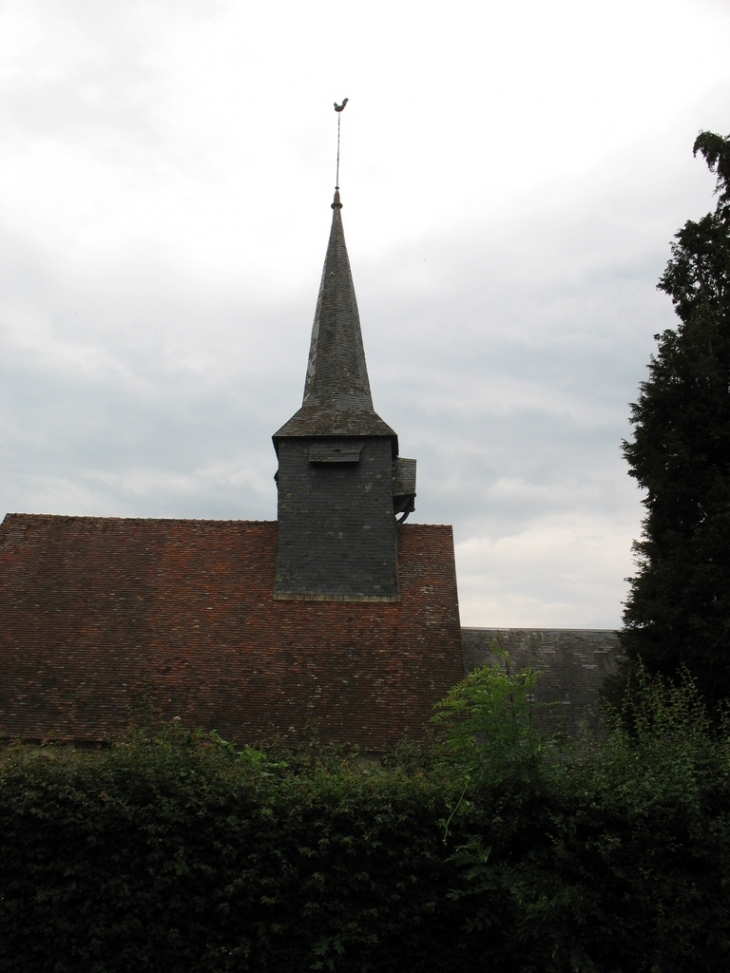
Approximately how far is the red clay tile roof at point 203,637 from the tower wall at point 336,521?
481 mm

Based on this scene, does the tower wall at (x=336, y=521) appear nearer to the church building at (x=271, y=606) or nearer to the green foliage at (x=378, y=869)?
the church building at (x=271, y=606)

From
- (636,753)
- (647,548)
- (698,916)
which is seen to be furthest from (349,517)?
(698,916)

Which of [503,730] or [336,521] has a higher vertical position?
[336,521]

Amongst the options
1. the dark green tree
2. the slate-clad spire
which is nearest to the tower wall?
the slate-clad spire

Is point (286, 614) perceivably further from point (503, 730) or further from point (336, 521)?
point (503, 730)

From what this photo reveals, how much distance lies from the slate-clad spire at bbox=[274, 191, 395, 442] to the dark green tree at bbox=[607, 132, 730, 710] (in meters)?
6.24

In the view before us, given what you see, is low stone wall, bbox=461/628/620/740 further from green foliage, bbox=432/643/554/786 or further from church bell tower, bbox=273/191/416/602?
green foliage, bbox=432/643/554/786

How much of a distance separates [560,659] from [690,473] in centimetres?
712

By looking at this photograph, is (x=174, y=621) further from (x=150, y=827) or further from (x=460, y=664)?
(x=150, y=827)

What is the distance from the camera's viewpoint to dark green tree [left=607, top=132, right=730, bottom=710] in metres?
13.1

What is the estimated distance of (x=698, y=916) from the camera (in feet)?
23.7

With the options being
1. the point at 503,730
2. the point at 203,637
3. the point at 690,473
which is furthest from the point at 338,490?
the point at 503,730

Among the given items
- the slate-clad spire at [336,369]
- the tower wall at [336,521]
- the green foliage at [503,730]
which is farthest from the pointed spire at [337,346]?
the green foliage at [503,730]

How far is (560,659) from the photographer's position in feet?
65.1
